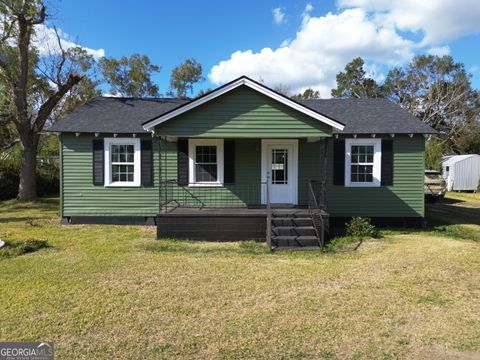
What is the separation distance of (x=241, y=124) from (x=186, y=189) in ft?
10.5

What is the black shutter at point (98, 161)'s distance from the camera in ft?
38.4

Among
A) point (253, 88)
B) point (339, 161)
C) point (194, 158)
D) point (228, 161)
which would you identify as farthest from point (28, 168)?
point (339, 161)

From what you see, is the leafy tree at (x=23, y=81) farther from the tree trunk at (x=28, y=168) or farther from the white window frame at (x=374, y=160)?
the white window frame at (x=374, y=160)

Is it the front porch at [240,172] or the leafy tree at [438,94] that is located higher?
the leafy tree at [438,94]

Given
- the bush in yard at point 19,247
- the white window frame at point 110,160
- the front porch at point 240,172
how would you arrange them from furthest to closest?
the white window frame at point 110,160 < the front porch at point 240,172 < the bush in yard at point 19,247

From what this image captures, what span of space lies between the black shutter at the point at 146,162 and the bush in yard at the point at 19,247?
12.3ft

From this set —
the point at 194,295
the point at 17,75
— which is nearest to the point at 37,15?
the point at 17,75

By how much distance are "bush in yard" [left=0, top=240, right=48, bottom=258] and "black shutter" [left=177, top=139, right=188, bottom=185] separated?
4.28 m

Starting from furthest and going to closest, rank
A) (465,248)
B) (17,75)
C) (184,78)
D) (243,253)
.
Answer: (184,78) < (17,75) < (465,248) < (243,253)

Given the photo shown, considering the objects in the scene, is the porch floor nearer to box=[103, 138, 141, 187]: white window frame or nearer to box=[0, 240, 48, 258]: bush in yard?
box=[103, 138, 141, 187]: white window frame

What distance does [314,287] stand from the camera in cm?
581

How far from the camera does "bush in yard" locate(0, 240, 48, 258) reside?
301 inches

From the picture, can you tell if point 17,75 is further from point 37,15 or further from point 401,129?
point 401,129

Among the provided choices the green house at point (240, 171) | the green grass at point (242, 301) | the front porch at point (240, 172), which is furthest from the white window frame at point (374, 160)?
the green grass at point (242, 301)
